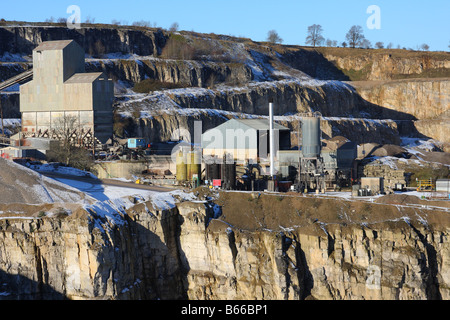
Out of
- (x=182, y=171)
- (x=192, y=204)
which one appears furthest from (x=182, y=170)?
(x=192, y=204)

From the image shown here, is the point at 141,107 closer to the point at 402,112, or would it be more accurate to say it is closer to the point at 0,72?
the point at 0,72

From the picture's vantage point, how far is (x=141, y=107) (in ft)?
361

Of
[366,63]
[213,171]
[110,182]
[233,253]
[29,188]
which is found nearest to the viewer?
[233,253]

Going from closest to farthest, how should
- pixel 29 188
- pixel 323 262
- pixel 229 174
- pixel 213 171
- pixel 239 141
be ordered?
pixel 323 262 < pixel 29 188 < pixel 229 174 < pixel 213 171 < pixel 239 141

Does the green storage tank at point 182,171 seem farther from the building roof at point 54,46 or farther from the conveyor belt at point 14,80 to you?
the conveyor belt at point 14,80

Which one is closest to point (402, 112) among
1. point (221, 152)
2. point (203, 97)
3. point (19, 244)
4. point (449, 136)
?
point (449, 136)

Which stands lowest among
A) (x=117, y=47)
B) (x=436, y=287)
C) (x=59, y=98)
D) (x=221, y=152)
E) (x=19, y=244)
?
(x=436, y=287)

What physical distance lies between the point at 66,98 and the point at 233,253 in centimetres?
4035

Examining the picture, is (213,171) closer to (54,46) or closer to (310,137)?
(310,137)

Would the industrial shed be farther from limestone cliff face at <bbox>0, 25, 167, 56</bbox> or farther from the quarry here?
limestone cliff face at <bbox>0, 25, 167, 56</bbox>

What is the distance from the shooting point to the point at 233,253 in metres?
56.5

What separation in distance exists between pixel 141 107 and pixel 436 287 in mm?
64761

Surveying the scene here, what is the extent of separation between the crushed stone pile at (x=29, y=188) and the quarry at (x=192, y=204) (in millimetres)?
157

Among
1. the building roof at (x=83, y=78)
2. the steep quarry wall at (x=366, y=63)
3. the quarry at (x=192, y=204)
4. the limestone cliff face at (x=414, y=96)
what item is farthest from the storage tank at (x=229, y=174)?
the steep quarry wall at (x=366, y=63)
